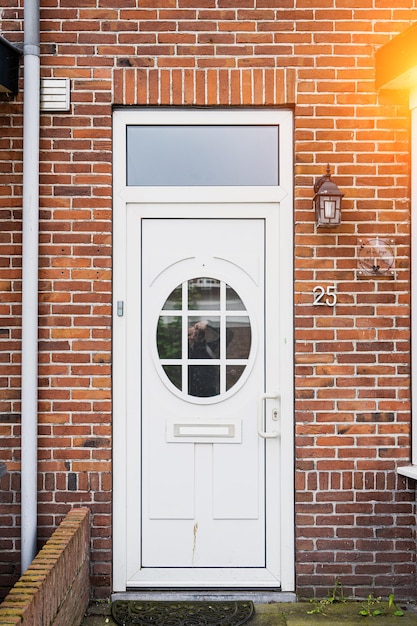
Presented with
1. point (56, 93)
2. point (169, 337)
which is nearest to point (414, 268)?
point (169, 337)

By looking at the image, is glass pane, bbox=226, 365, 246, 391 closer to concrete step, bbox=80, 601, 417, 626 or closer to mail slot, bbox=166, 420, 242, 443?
mail slot, bbox=166, 420, 242, 443

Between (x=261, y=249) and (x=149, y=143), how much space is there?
101cm

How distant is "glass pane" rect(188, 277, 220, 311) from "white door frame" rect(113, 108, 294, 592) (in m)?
0.42

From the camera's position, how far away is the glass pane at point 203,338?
13.2 ft

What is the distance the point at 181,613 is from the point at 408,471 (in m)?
1.63

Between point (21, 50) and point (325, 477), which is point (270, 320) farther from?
point (21, 50)

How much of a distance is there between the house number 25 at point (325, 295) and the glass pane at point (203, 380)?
0.78 metres

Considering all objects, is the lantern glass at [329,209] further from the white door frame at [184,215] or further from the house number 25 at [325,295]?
the house number 25 at [325,295]

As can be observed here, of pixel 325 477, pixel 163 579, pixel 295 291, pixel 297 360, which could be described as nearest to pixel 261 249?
pixel 295 291

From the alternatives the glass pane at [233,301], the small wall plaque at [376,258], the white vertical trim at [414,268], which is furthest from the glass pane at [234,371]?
the white vertical trim at [414,268]

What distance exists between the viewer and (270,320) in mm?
4008

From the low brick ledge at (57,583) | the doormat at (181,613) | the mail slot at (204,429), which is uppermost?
the mail slot at (204,429)

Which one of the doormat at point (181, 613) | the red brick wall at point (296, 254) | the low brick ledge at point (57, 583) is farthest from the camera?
the red brick wall at point (296, 254)

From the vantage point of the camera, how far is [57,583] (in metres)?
3.08
